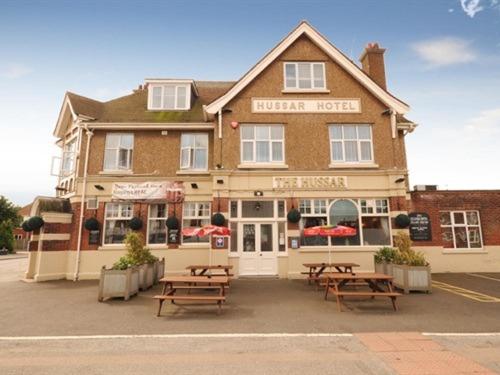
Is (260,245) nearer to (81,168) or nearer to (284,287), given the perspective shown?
(284,287)

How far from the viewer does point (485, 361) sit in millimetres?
4730

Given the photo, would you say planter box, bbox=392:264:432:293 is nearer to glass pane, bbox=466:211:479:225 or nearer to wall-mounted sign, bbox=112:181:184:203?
glass pane, bbox=466:211:479:225

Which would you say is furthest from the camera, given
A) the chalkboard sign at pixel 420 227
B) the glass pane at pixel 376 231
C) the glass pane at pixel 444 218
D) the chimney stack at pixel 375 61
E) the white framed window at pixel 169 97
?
the chimney stack at pixel 375 61

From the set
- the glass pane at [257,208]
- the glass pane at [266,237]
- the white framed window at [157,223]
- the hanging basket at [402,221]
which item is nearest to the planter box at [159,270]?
the white framed window at [157,223]

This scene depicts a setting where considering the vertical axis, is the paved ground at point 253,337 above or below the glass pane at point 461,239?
below

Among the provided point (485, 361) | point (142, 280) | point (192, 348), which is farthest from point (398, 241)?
point (142, 280)

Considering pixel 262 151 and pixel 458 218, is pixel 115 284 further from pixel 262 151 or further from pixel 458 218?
pixel 458 218

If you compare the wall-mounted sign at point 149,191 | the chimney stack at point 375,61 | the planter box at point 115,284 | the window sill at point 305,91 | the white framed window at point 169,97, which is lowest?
the planter box at point 115,284

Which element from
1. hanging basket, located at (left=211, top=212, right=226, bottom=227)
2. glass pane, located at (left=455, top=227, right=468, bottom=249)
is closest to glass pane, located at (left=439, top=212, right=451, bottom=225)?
glass pane, located at (left=455, top=227, right=468, bottom=249)

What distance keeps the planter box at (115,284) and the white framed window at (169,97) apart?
1026cm

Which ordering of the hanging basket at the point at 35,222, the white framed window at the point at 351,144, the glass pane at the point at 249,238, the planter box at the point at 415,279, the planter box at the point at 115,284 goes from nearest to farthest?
the planter box at the point at 115,284, the planter box at the point at 415,279, the hanging basket at the point at 35,222, the glass pane at the point at 249,238, the white framed window at the point at 351,144

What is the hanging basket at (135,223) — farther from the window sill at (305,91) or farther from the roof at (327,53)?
the window sill at (305,91)

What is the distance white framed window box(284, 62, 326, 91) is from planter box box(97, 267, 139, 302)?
11.4 metres

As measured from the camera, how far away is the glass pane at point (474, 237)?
A: 1510cm
